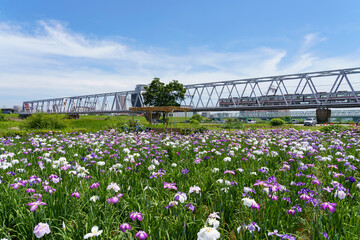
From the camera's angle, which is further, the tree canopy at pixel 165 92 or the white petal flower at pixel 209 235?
the tree canopy at pixel 165 92

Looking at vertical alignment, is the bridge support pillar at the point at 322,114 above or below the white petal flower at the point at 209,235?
above

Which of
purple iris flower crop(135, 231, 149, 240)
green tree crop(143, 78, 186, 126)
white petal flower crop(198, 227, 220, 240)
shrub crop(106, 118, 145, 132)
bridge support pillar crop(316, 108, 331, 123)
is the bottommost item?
shrub crop(106, 118, 145, 132)

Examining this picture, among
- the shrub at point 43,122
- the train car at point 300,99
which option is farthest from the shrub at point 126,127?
the train car at point 300,99

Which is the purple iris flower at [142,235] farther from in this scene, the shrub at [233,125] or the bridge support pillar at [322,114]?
the bridge support pillar at [322,114]

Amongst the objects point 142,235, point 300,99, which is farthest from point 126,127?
point 300,99

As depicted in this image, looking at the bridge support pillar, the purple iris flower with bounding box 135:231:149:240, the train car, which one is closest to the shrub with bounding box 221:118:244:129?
the purple iris flower with bounding box 135:231:149:240

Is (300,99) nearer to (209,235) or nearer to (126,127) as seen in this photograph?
(126,127)

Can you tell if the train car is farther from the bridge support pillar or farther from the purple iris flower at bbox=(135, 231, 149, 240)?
→ the purple iris flower at bbox=(135, 231, 149, 240)

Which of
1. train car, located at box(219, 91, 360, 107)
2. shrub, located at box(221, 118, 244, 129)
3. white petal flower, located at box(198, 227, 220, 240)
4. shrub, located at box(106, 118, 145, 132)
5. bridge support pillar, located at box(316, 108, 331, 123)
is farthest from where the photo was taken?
train car, located at box(219, 91, 360, 107)

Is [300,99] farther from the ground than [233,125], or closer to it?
farther from the ground

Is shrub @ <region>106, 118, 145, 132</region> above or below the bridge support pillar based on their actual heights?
below

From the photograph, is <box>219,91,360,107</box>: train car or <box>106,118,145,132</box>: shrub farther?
<box>219,91,360,107</box>: train car

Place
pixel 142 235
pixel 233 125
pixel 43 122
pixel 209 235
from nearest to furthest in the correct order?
pixel 209 235
pixel 142 235
pixel 43 122
pixel 233 125

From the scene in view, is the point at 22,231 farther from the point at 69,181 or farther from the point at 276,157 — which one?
the point at 276,157
